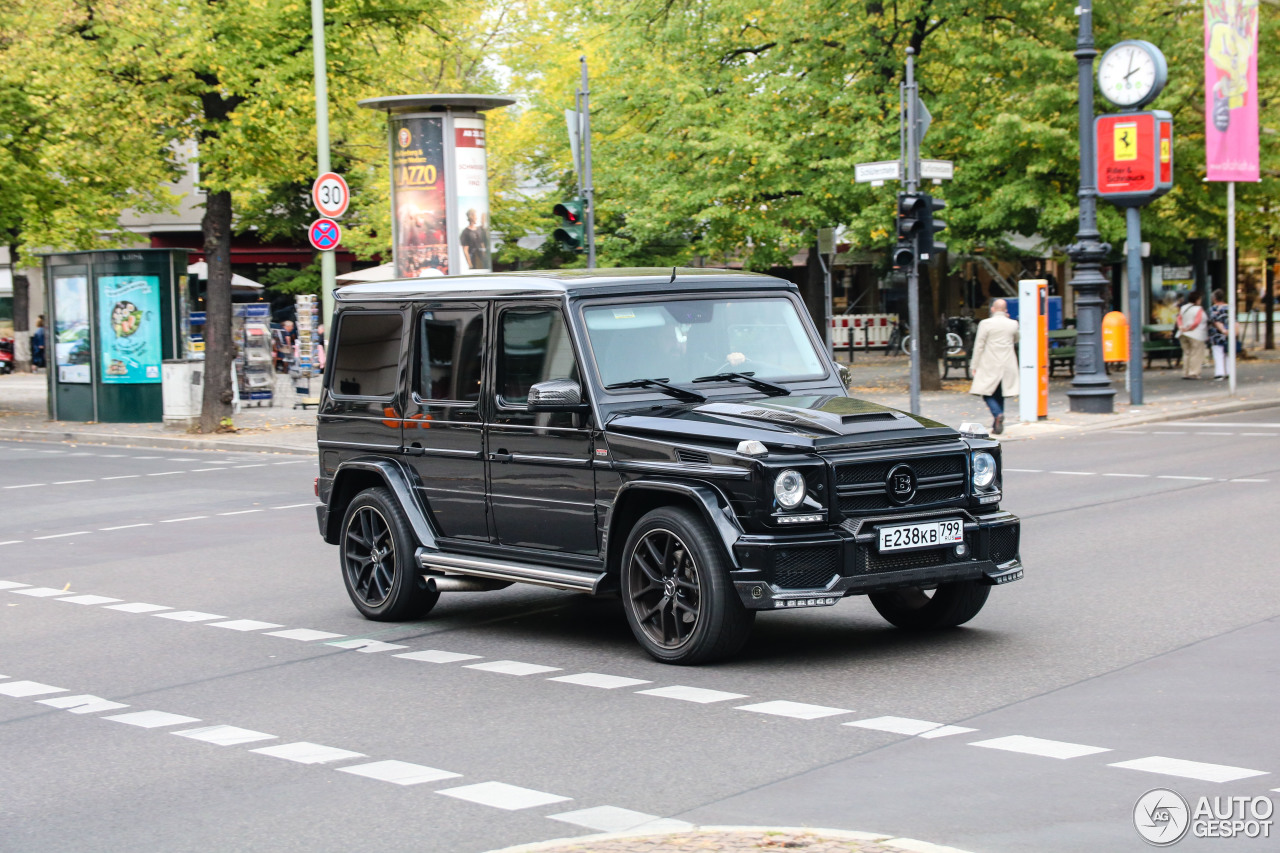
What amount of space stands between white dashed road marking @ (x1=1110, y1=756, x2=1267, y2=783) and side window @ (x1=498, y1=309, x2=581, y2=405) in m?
3.82

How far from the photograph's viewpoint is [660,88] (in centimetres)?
3241

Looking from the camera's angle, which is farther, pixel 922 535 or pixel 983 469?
pixel 983 469

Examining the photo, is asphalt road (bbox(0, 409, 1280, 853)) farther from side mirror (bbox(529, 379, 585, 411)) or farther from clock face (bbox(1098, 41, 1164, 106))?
clock face (bbox(1098, 41, 1164, 106))

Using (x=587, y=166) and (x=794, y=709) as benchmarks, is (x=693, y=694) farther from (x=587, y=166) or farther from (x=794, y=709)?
(x=587, y=166)

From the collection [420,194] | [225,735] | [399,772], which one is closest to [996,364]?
[420,194]

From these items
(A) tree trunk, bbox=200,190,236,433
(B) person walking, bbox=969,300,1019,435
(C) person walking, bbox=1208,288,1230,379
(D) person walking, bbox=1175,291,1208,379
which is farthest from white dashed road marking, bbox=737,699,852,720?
(D) person walking, bbox=1175,291,1208,379

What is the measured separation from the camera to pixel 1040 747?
6.11 metres

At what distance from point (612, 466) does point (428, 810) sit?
2.96 m

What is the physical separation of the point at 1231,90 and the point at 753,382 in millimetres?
19779

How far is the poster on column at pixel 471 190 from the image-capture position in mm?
24359

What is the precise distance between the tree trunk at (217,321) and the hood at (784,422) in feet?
65.7

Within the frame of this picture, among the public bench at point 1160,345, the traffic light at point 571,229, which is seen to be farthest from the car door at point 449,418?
the public bench at point 1160,345

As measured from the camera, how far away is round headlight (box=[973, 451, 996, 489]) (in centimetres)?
810

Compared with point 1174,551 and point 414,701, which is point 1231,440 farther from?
point 414,701
